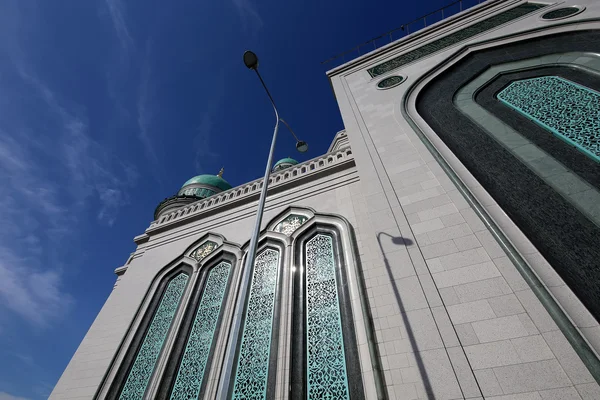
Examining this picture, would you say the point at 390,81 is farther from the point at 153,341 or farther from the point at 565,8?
the point at 153,341

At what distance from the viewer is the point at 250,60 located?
405 cm

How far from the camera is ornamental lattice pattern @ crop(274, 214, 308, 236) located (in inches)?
190

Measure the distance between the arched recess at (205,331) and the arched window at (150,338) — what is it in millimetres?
318

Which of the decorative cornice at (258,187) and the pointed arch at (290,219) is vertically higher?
the decorative cornice at (258,187)

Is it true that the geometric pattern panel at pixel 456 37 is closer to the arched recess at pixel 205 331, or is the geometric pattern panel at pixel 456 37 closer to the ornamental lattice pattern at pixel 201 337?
the arched recess at pixel 205 331

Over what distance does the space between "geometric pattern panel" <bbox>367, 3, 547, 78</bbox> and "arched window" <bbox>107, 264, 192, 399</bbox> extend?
241 inches

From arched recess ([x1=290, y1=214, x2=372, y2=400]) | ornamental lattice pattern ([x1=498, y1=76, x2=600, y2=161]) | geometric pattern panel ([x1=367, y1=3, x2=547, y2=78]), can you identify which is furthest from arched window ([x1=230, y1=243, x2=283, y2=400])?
geometric pattern panel ([x1=367, y1=3, x2=547, y2=78])

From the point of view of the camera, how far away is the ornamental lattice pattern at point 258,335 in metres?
3.18

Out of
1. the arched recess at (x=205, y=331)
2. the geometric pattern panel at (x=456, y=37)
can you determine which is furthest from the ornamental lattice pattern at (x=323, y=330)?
the geometric pattern panel at (x=456, y=37)

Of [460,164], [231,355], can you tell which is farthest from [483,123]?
[231,355]

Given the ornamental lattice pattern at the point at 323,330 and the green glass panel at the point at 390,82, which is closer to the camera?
the ornamental lattice pattern at the point at 323,330

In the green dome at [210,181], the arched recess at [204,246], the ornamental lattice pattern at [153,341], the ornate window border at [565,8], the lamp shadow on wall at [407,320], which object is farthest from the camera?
the green dome at [210,181]

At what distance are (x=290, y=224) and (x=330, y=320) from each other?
1970 millimetres

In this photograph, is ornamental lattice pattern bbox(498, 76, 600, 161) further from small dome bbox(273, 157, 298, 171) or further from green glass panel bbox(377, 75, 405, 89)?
small dome bbox(273, 157, 298, 171)
